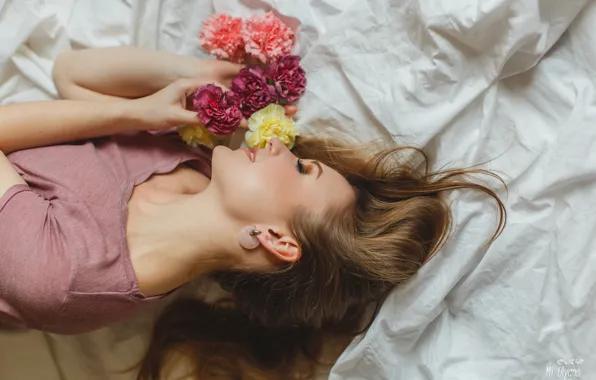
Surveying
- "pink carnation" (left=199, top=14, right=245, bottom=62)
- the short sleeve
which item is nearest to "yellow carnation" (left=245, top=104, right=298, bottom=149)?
"pink carnation" (left=199, top=14, right=245, bottom=62)

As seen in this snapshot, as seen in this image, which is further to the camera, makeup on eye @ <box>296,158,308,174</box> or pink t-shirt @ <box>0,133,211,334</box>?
makeup on eye @ <box>296,158,308,174</box>

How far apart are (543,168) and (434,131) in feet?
0.64

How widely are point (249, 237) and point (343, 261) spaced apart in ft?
0.54

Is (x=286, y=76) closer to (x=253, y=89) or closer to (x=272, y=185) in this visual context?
(x=253, y=89)

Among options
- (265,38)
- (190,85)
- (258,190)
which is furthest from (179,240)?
(265,38)

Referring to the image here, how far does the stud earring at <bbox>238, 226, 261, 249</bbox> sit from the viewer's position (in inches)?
39.4

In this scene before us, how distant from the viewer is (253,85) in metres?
1.09

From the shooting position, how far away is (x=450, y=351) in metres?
1.11

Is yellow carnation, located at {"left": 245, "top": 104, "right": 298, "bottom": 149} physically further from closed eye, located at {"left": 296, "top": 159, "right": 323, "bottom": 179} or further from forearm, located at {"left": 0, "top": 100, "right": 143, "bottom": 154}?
forearm, located at {"left": 0, "top": 100, "right": 143, "bottom": 154}

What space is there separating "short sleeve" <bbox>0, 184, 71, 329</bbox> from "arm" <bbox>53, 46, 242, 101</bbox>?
0.75ft

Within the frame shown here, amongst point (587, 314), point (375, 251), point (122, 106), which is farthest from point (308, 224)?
point (587, 314)

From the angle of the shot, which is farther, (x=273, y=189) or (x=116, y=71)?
(x=116, y=71)

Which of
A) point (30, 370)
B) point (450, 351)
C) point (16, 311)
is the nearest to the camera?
point (16, 311)

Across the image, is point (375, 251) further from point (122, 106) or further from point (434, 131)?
point (122, 106)
